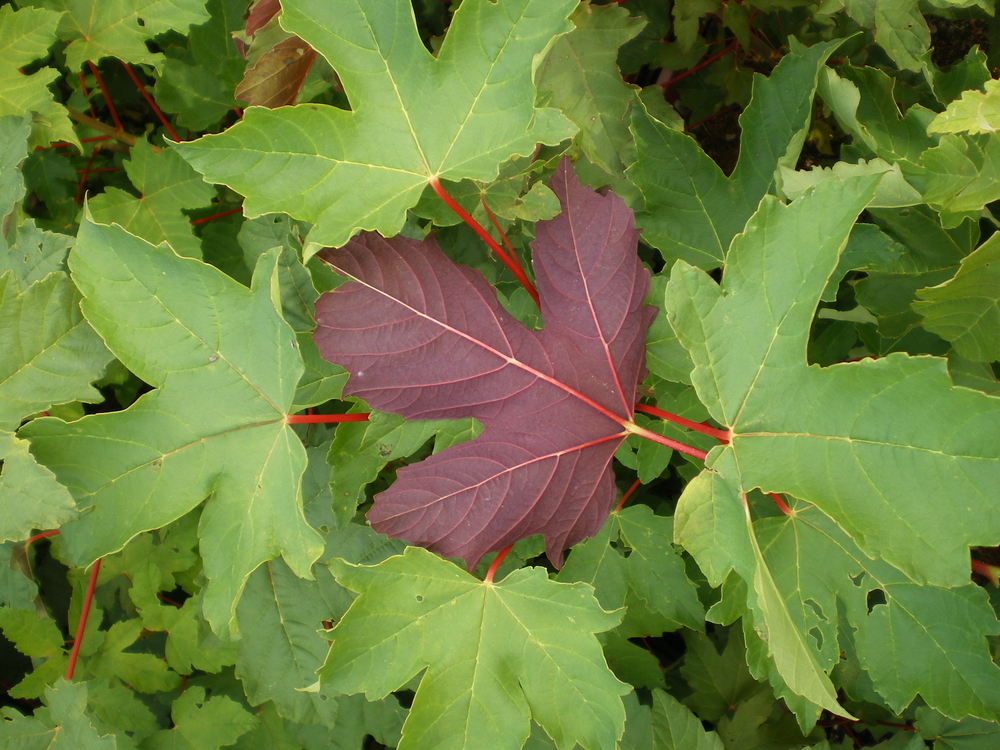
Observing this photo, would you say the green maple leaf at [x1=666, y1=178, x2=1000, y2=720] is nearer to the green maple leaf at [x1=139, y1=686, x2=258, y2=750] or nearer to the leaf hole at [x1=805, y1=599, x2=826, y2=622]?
the leaf hole at [x1=805, y1=599, x2=826, y2=622]

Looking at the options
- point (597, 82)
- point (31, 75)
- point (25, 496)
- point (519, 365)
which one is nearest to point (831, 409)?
point (519, 365)

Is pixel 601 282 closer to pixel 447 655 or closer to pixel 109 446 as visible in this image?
pixel 447 655

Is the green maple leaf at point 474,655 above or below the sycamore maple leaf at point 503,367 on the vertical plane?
below

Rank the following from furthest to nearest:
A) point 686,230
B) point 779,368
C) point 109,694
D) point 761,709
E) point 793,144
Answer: point 761,709 → point 109,694 → point 686,230 → point 793,144 → point 779,368

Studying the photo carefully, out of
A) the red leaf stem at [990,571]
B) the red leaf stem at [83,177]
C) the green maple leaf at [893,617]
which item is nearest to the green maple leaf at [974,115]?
the green maple leaf at [893,617]

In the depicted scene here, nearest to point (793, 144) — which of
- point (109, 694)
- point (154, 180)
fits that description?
point (154, 180)

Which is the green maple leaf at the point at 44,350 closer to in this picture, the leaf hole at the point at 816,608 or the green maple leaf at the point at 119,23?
the green maple leaf at the point at 119,23
